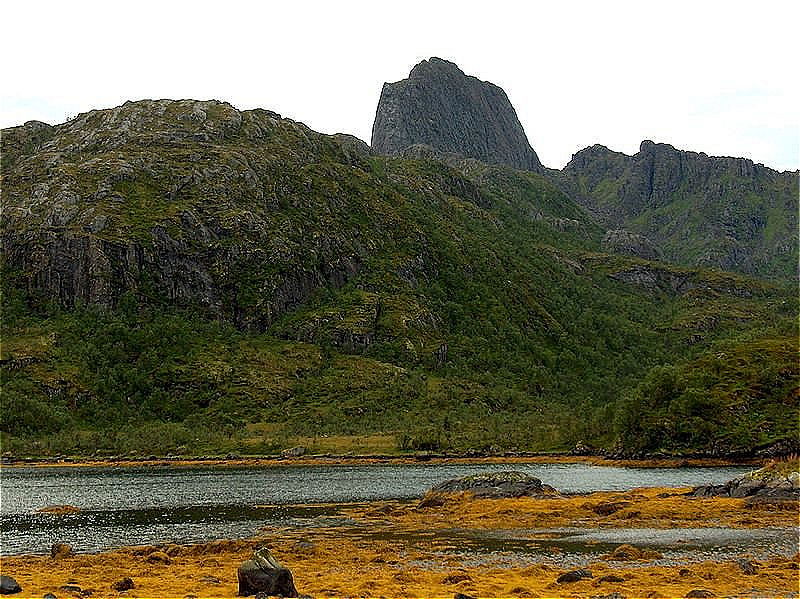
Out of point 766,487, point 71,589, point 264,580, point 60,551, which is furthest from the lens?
point 766,487

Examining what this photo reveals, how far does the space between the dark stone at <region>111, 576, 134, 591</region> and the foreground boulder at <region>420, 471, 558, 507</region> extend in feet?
149

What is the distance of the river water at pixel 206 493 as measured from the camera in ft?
244

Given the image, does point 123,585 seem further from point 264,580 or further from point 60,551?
point 60,551

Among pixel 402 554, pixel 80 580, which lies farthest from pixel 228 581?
pixel 402 554

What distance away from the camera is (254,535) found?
6988cm

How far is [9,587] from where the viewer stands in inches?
1679

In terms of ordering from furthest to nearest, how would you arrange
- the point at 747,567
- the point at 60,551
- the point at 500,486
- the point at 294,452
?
the point at 294,452 → the point at 500,486 → the point at 60,551 → the point at 747,567

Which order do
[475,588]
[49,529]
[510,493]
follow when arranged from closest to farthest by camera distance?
[475,588], [49,529], [510,493]

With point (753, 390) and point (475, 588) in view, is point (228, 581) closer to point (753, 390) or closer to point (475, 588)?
point (475, 588)

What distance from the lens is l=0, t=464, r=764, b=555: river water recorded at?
7444 centimetres

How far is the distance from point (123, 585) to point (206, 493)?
70.0 meters

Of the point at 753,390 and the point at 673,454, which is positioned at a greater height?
the point at 753,390

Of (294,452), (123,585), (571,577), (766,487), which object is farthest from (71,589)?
(294,452)

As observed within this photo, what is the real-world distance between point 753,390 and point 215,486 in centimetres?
10341
